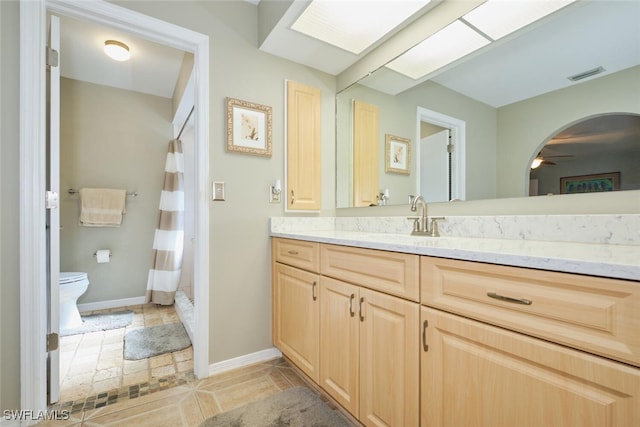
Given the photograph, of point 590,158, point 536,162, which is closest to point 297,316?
point 536,162

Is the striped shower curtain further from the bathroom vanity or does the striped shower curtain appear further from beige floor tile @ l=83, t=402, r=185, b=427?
the bathroom vanity

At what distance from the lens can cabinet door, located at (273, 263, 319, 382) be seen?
4.83 ft

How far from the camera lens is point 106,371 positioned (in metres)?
1.78

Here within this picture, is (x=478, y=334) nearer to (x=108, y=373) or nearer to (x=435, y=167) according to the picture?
(x=435, y=167)

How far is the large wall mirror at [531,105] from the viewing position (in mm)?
980

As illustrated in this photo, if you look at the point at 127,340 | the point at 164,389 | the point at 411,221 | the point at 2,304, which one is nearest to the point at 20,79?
the point at 2,304

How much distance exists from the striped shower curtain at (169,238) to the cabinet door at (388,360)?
8.83 feet

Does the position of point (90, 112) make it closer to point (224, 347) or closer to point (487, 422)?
point (224, 347)

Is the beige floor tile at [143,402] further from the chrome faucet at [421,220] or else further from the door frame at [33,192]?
the chrome faucet at [421,220]

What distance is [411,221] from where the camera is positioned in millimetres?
1676

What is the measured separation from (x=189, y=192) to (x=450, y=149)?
3.16m

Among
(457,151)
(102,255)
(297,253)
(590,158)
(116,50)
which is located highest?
(116,50)

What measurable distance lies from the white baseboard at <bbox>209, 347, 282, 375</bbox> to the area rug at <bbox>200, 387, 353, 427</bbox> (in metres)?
0.39

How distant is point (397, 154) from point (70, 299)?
3.02 m
